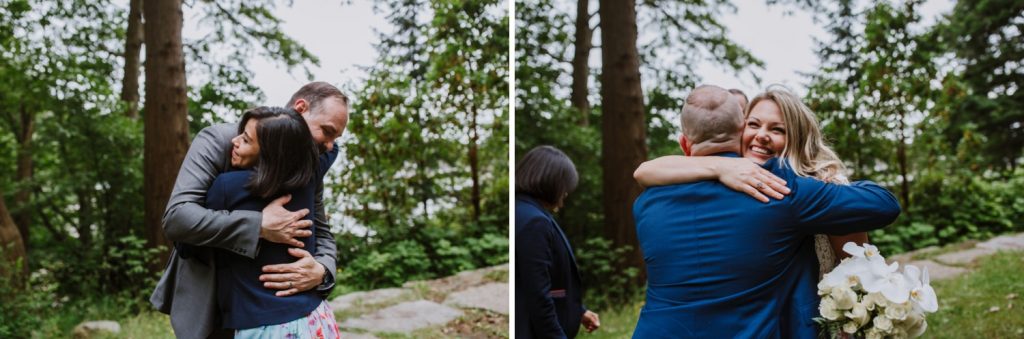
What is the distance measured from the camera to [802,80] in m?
5.72

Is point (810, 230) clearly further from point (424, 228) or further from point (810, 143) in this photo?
point (424, 228)

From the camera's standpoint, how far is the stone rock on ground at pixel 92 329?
13.8ft

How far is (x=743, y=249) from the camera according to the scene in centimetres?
170

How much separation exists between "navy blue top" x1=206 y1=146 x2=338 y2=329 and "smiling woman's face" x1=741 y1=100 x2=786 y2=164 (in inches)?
42.6

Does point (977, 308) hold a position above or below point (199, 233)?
below

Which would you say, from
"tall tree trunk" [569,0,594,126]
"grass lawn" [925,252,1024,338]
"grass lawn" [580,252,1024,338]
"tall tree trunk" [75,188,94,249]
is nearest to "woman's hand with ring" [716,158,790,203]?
"grass lawn" [580,252,1024,338]

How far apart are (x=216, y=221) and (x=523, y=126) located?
3.24 meters

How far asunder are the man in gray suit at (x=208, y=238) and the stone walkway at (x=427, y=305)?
195 cm

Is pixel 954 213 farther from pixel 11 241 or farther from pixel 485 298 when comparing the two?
pixel 11 241

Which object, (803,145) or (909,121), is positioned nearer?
(803,145)

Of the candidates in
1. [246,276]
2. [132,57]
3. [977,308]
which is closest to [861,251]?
[246,276]

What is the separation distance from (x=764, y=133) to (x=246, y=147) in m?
1.22

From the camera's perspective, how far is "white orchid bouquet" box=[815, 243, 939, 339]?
5.35 feet

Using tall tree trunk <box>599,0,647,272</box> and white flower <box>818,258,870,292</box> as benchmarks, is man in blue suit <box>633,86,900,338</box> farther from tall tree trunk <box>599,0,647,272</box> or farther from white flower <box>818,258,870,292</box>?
→ tall tree trunk <box>599,0,647,272</box>
